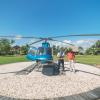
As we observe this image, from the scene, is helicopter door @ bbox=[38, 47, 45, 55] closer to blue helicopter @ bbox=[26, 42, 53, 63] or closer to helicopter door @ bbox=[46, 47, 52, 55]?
blue helicopter @ bbox=[26, 42, 53, 63]

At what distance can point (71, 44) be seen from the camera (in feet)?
56.4

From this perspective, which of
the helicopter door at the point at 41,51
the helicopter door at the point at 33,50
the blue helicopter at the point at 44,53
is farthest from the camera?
the helicopter door at the point at 33,50

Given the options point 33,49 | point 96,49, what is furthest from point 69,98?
point 96,49

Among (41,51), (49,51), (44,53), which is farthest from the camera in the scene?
(49,51)

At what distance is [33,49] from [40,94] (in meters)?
16.0

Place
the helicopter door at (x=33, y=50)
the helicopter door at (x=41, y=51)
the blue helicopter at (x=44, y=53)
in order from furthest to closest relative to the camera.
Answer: the helicopter door at (x=33, y=50), the helicopter door at (x=41, y=51), the blue helicopter at (x=44, y=53)

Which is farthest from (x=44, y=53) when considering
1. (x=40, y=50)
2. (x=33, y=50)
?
(x=33, y=50)

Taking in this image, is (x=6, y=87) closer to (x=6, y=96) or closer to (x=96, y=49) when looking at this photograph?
(x=6, y=96)

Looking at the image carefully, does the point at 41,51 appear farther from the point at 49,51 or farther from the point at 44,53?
the point at 49,51

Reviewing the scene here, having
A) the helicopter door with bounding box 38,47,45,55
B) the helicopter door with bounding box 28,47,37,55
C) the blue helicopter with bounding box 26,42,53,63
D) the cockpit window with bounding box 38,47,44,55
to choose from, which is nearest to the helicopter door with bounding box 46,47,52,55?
the blue helicopter with bounding box 26,42,53,63

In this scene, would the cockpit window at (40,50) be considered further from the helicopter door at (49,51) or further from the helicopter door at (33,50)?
the helicopter door at (33,50)

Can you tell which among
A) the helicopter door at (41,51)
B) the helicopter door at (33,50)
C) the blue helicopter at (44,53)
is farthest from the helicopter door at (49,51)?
the helicopter door at (33,50)

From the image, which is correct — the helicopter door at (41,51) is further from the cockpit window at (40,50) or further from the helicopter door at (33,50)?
the helicopter door at (33,50)

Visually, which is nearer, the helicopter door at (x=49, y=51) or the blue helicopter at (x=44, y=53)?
the blue helicopter at (x=44, y=53)
